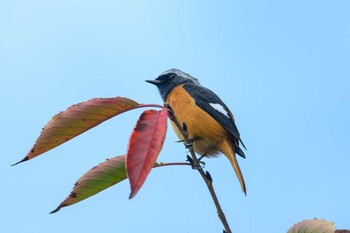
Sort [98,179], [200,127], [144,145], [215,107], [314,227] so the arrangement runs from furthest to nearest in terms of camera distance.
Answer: [215,107], [200,127], [98,179], [314,227], [144,145]

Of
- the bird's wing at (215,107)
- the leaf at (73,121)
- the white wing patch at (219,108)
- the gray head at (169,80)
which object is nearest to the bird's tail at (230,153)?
the bird's wing at (215,107)

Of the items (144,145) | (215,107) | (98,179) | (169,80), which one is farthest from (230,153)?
(144,145)

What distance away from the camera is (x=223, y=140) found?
211 inches

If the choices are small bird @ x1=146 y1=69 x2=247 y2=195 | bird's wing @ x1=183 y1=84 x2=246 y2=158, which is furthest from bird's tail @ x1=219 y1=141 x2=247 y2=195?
bird's wing @ x1=183 y1=84 x2=246 y2=158

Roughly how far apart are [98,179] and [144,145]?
0.47 metres

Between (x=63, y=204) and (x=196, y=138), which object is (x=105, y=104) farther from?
(x=196, y=138)

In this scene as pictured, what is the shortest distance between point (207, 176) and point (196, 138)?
365 cm

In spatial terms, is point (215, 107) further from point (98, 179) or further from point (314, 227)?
point (314, 227)

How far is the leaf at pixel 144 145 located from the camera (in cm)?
106

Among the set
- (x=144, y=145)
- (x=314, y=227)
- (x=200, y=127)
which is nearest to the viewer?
(x=144, y=145)

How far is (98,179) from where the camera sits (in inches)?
63.9

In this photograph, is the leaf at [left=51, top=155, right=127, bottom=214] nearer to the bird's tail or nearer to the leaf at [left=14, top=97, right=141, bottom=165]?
the leaf at [left=14, top=97, right=141, bottom=165]

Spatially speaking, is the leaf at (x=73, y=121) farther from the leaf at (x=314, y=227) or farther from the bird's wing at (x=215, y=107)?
the bird's wing at (x=215, y=107)

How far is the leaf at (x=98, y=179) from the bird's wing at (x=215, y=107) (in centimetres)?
357
